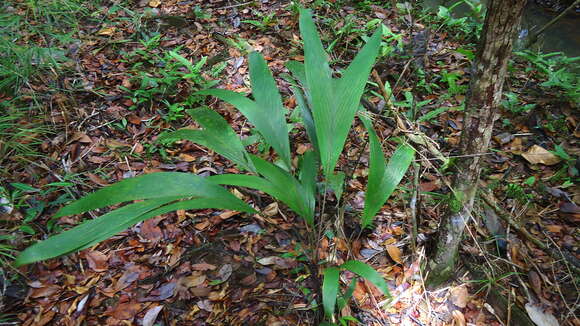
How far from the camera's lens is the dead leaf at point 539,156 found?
5.15 ft

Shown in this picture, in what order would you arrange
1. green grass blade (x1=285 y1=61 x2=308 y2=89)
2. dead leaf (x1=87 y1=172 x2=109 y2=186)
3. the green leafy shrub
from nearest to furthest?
1. green grass blade (x1=285 y1=61 x2=308 y2=89)
2. dead leaf (x1=87 y1=172 x2=109 y2=186)
3. the green leafy shrub

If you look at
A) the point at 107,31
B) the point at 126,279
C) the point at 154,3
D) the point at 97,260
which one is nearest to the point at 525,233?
the point at 126,279

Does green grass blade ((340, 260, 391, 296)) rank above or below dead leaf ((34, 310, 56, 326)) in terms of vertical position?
above

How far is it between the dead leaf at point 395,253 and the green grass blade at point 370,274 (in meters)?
0.36

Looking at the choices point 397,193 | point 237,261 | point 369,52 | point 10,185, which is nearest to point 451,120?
point 397,193

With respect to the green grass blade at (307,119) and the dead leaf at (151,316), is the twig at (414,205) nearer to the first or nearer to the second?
the green grass blade at (307,119)

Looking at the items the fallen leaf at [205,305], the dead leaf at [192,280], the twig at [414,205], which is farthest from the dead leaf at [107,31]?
the twig at [414,205]

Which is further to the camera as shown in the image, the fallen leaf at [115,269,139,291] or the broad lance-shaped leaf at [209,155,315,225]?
the fallen leaf at [115,269,139,291]

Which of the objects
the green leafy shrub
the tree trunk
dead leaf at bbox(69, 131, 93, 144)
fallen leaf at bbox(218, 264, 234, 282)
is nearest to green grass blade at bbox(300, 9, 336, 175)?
the tree trunk

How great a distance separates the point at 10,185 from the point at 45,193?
0.54ft

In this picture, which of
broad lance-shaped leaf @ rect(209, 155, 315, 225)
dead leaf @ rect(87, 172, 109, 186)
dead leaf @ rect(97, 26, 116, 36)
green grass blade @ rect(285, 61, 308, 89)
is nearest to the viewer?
broad lance-shaped leaf @ rect(209, 155, 315, 225)

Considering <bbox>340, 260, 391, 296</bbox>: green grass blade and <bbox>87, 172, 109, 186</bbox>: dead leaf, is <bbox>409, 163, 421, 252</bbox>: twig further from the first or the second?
<bbox>87, 172, 109, 186</bbox>: dead leaf

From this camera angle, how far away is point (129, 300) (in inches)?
46.4

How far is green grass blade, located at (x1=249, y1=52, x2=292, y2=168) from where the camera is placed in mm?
1136
